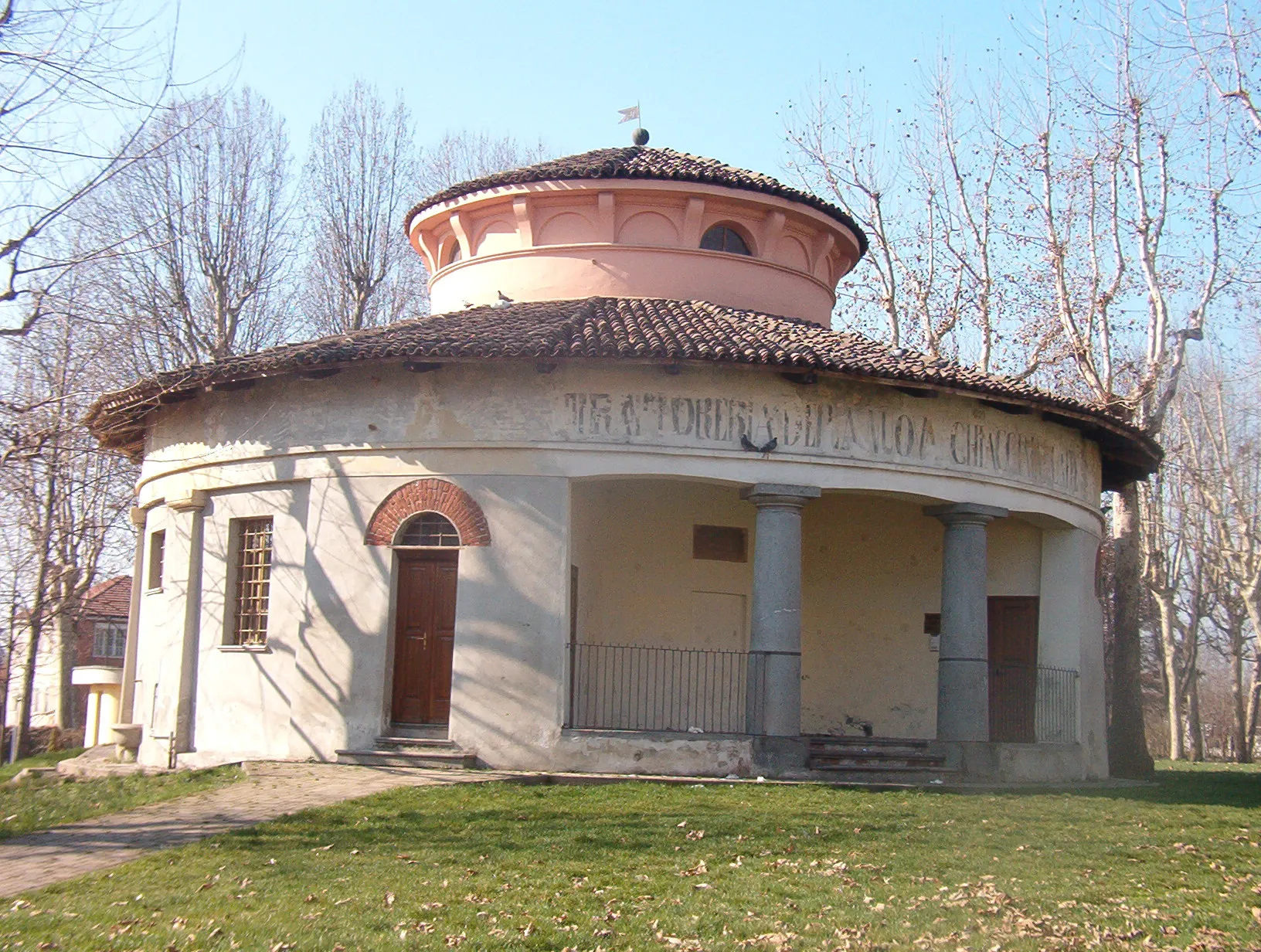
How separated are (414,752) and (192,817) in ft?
11.1

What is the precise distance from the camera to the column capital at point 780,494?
589 inches

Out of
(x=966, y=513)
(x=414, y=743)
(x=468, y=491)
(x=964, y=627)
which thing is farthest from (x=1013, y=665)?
(x=414, y=743)

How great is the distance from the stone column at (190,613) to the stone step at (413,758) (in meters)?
2.82

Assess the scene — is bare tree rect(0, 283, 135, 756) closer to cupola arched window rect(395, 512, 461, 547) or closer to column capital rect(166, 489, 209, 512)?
column capital rect(166, 489, 209, 512)

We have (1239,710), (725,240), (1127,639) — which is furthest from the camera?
(1239,710)

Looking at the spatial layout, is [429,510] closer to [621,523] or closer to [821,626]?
[621,523]

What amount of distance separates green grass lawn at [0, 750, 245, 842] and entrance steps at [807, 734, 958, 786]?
6.43 metres

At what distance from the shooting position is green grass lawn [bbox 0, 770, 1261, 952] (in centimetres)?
751

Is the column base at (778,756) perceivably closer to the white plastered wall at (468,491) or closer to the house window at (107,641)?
the white plastered wall at (468,491)

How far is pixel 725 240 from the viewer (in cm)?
1875

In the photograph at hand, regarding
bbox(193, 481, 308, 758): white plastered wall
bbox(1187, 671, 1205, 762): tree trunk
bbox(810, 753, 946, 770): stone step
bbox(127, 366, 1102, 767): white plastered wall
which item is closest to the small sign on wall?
bbox(127, 366, 1102, 767): white plastered wall

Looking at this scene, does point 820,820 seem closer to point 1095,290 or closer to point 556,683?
point 556,683

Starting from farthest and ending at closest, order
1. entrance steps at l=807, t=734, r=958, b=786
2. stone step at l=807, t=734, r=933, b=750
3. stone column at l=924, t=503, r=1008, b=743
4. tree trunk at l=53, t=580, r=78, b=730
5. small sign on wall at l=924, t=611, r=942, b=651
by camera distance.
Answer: tree trunk at l=53, t=580, r=78, b=730 < small sign on wall at l=924, t=611, r=942, b=651 < stone step at l=807, t=734, r=933, b=750 < stone column at l=924, t=503, r=1008, b=743 < entrance steps at l=807, t=734, r=958, b=786

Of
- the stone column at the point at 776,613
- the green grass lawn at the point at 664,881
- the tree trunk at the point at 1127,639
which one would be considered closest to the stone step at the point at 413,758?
the green grass lawn at the point at 664,881
